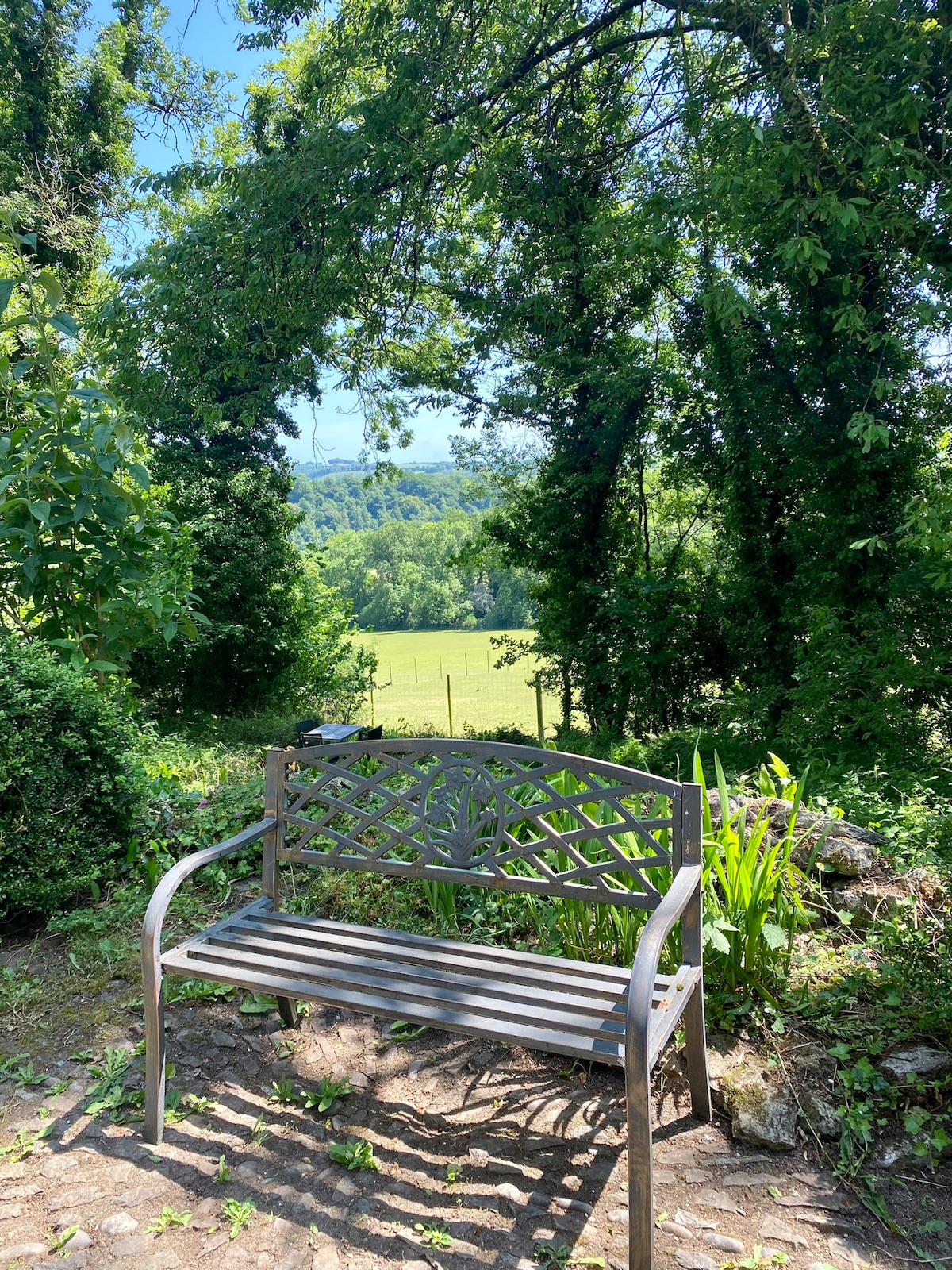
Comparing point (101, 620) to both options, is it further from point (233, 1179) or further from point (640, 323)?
point (640, 323)

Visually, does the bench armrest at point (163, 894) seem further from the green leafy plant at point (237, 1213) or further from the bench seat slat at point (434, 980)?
the green leafy plant at point (237, 1213)

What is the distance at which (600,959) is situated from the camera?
2.69 metres

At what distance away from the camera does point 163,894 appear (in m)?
2.36

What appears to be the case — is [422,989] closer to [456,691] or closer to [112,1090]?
[112,1090]

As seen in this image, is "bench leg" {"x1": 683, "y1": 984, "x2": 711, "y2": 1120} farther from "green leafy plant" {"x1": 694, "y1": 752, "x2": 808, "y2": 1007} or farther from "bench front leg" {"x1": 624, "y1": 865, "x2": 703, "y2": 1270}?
"bench front leg" {"x1": 624, "y1": 865, "x2": 703, "y2": 1270}

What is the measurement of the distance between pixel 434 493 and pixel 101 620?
53.5 m

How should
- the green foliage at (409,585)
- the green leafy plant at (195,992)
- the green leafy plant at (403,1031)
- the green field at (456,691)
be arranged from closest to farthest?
the green leafy plant at (403,1031)
the green leafy plant at (195,992)
the green field at (456,691)
the green foliage at (409,585)

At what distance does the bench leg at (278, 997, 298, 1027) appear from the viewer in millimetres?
2771

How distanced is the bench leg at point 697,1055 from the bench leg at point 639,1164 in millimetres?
498

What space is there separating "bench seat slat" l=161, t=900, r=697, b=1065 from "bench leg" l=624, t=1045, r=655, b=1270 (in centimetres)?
12

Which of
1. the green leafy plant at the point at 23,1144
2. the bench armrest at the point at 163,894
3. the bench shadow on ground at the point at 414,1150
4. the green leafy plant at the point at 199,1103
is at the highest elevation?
the bench armrest at the point at 163,894

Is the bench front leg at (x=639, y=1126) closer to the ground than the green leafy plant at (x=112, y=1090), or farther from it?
farther from it

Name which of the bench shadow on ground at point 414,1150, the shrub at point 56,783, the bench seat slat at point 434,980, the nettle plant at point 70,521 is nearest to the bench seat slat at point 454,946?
the bench seat slat at point 434,980

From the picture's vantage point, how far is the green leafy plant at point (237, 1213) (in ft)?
6.33
